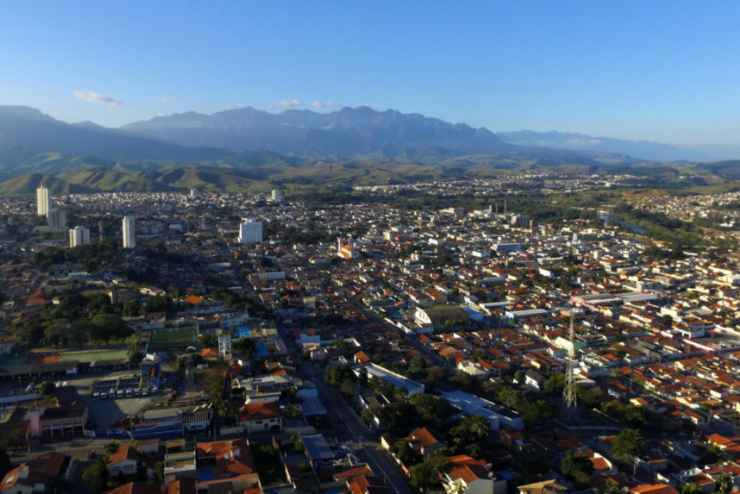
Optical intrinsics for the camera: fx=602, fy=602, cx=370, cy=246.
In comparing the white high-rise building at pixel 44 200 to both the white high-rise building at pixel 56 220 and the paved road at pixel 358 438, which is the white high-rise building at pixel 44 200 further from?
the paved road at pixel 358 438

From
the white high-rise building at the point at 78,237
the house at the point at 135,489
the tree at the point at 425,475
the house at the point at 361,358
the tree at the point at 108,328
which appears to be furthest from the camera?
the white high-rise building at the point at 78,237

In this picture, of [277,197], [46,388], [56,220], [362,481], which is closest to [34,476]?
[46,388]

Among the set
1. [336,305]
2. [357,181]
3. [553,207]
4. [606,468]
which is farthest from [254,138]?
[606,468]

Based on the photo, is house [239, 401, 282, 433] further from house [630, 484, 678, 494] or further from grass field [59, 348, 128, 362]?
house [630, 484, 678, 494]

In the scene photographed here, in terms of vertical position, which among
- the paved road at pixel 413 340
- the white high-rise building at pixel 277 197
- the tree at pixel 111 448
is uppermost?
the white high-rise building at pixel 277 197

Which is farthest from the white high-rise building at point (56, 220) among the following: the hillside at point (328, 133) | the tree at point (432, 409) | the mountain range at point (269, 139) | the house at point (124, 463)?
the hillside at point (328, 133)
